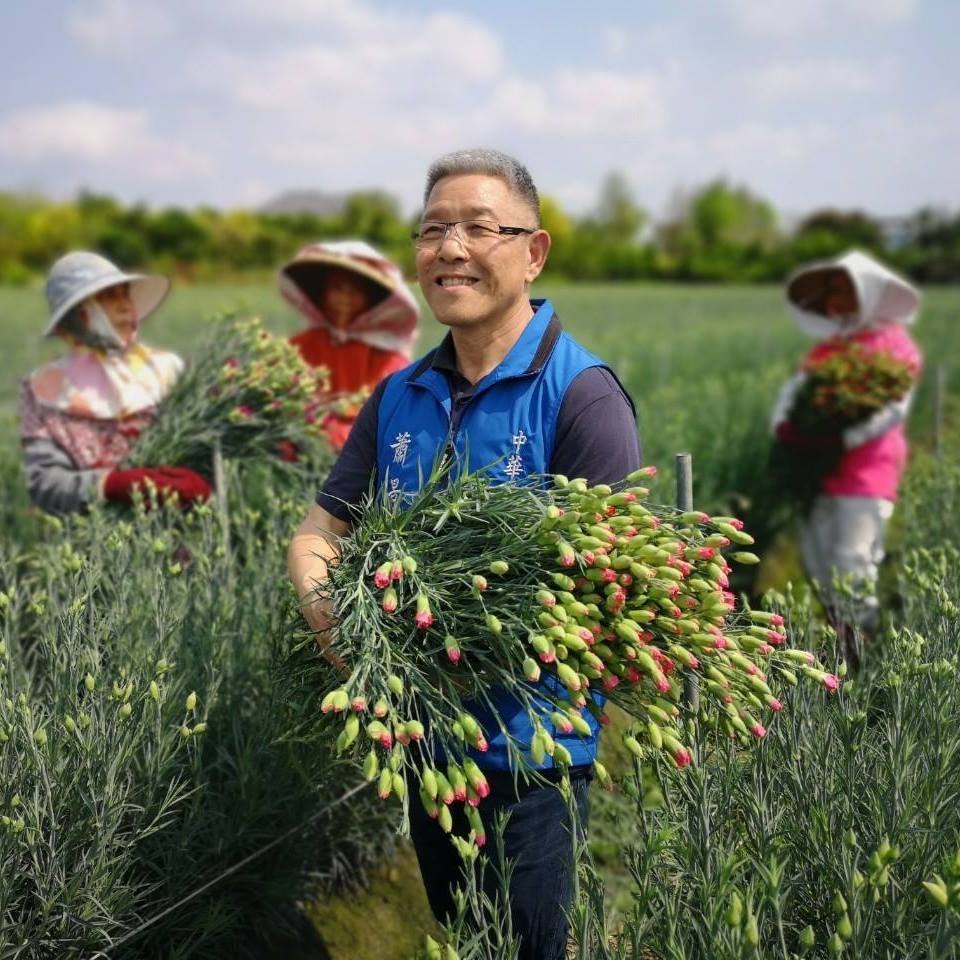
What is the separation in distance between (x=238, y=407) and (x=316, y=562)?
1.50 meters

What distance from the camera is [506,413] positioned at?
1684 mm

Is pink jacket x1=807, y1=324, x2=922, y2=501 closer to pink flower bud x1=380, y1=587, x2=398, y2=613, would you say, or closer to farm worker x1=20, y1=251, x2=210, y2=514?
farm worker x1=20, y1=251, x2=210, y2=514

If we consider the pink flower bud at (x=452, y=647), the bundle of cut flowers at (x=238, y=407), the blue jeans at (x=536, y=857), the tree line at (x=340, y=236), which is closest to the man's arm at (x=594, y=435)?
the pink flower bud at (x=452, y=647)

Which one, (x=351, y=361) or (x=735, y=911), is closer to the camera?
(x=735, y=911)

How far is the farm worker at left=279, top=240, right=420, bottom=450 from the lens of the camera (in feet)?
11.7

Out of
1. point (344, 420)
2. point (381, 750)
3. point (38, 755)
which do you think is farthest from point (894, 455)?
point (38, 755)

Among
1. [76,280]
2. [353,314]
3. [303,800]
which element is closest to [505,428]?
[303,800]

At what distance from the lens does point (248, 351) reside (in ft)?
10.6

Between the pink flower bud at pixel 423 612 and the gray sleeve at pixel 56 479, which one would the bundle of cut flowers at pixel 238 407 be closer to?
the gray sleeve at pixel 56 479

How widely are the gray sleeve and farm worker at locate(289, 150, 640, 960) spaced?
56.7 inches

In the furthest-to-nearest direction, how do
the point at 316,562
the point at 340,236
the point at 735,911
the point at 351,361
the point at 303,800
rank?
the point at 340,236 → the point at 351,361 → the point at 303,800 → the point at 316,562 → the point at 735,911

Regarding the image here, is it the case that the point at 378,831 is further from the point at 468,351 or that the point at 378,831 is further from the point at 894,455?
the point at 894,455

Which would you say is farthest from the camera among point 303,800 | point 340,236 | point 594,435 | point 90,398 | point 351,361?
point 340,236

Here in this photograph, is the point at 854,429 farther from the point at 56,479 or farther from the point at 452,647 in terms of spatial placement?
the point at 452,647
